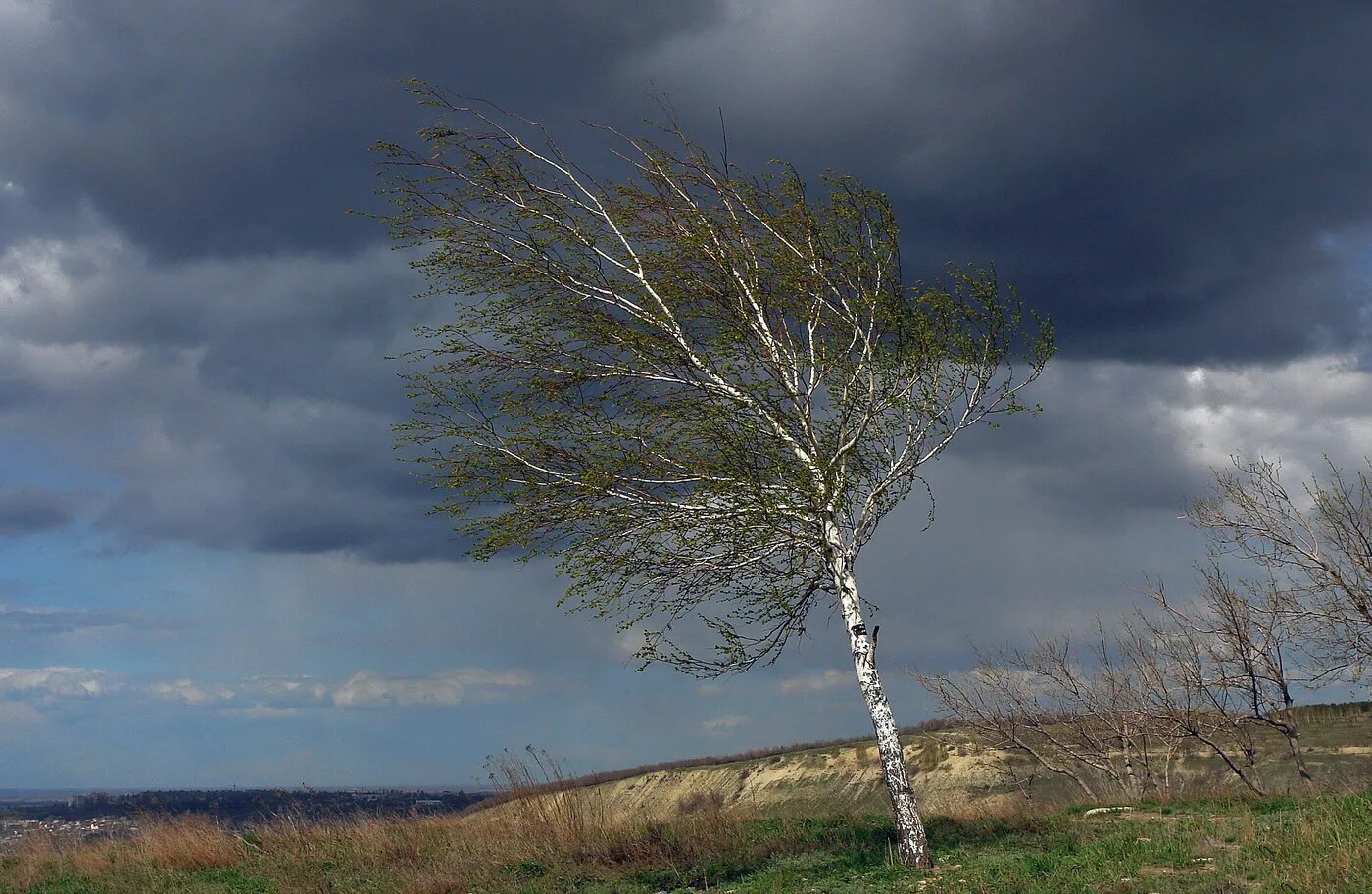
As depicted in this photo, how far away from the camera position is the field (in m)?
11.7

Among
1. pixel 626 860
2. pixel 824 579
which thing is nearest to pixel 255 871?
pixel 626 860

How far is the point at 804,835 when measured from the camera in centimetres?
1756

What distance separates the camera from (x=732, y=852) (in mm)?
16562

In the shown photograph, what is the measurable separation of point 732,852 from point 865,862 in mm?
2738

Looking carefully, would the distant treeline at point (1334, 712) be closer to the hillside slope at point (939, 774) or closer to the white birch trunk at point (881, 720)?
the hillside slope at point (939, 774)

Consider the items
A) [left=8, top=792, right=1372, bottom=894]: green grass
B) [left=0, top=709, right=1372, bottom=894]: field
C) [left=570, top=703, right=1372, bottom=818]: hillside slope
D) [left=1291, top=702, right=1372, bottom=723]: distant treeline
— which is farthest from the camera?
[left=1291, top=702, right=1372, bottom=723]: distant treeline

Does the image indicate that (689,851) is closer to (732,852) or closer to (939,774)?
(732,852)

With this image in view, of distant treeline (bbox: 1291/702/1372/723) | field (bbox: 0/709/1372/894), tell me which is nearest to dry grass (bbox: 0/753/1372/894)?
field (bbox: 0/709/1372/894)

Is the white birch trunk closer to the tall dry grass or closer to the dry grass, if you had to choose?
the dry grass

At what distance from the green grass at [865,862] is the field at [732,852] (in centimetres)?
4

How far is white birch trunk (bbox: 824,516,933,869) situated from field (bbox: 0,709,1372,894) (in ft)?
1.45

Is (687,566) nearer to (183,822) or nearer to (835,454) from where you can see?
(835,454)

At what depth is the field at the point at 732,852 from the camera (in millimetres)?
11680

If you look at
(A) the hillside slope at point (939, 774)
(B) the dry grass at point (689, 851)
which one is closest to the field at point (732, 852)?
(B) the dry grass at point (689, 851)
